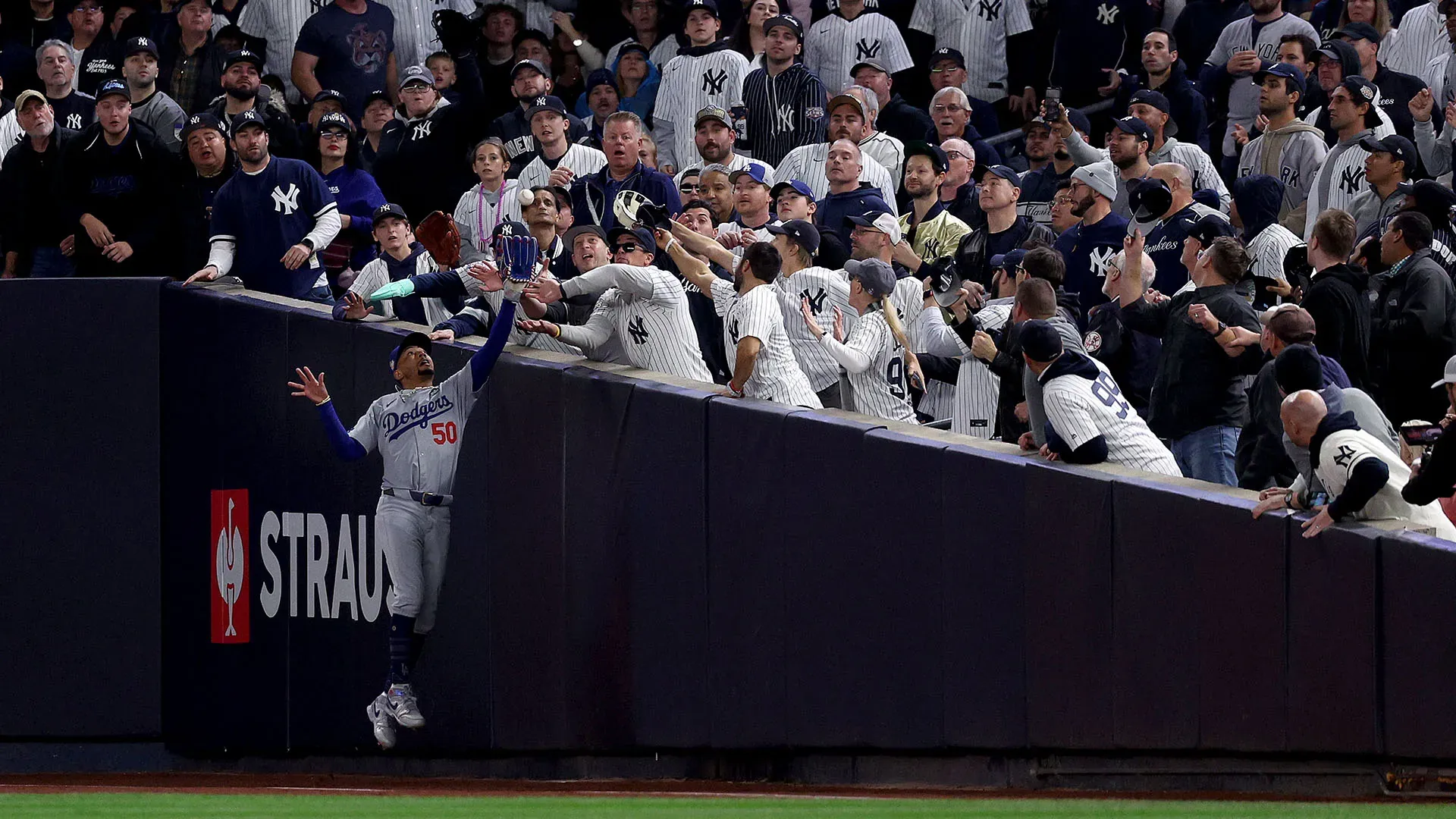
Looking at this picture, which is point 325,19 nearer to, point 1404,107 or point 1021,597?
point 1404,107

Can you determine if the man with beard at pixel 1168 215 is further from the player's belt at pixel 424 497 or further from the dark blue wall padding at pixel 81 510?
the dark blue wall padding at pixel 81 510

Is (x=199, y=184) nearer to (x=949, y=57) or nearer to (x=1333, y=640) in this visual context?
(x=949, y=57)

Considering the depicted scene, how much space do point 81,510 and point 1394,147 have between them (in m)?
7.76

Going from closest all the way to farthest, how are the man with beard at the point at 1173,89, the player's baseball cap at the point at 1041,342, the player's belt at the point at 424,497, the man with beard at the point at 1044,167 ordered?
the player's baseball cap at the point at 1041,342 < the player's belt at the point at 424,497 < the man with beard at the point at 1044,167 < the man with beard at the point at 1173,89

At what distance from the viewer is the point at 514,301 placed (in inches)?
400

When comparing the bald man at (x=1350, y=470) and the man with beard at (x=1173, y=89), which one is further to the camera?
the man with beard at (x=1173, y=89)

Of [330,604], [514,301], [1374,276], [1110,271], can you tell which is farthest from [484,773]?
[1374,276]

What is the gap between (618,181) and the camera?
12508 millimetres

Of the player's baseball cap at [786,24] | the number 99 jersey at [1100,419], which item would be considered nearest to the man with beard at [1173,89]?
the player's baseball cap at [786,24]

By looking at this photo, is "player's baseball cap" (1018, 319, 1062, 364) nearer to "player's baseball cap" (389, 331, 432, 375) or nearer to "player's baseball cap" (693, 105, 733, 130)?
"player's baseball cap" (389, 331, 432, 375)

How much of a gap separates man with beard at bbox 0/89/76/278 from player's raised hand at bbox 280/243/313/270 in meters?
2.00

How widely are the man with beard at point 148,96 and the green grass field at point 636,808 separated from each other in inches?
243

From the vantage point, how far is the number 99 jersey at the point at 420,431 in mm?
10406

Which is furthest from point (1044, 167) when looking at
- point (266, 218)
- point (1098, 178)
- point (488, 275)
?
point (266, 218)
